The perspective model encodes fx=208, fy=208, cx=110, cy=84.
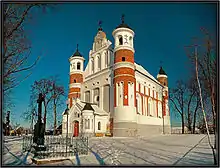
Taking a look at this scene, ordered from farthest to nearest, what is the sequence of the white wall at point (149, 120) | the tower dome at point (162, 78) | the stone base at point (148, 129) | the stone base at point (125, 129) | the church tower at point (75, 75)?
the tower dome at point (162, 78) → the church tower at point (75, 75) → the white wall at point (149, 120) → the stone base at point (148, 129) → the stone base at point (125, 129)

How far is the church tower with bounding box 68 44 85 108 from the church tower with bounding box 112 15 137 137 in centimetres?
891

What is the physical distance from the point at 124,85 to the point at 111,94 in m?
3.04

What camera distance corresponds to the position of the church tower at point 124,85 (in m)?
25.4

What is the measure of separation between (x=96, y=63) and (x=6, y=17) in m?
26.7

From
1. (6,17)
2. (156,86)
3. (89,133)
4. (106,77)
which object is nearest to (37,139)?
(6,17)

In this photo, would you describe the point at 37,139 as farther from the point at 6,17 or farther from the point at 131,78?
the point at 131,78

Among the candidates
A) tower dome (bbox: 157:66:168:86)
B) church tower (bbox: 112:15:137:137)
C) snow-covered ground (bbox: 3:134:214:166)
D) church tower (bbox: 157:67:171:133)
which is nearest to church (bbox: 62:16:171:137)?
church tower (bbox: 112:15:137:137)

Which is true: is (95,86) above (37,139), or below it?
above

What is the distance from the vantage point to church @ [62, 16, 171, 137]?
26234 mm

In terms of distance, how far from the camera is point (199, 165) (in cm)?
646

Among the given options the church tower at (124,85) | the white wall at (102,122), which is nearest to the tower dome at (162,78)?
the church tower at (124,85)

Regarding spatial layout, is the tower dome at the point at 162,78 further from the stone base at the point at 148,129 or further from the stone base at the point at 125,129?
the stone base at the point at 125,129

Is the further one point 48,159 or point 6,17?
point 48,159

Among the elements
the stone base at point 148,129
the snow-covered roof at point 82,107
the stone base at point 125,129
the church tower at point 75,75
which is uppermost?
the church tower at point 75,75
